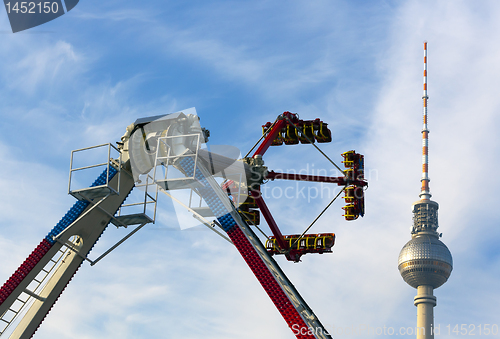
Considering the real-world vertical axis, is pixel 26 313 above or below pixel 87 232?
below

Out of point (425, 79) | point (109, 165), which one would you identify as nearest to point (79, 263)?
point (109, 165)

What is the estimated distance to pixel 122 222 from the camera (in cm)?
2973

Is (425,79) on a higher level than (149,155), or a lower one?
higher

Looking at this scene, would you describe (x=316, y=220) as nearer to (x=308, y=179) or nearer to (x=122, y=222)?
(x=308, y=179)

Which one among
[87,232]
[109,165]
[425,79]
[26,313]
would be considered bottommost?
[26,313]

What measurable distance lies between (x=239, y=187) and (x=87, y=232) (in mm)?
7515

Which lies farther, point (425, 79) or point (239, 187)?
point (425, 79)

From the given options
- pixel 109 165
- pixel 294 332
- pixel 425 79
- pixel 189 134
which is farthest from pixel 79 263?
pixel 425 79

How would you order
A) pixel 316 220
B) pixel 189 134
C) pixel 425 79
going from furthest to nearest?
1. pixel 425 79
2. pixel 316 220
3. pixel 189 134

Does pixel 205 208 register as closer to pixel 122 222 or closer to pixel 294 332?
pixel 122 222

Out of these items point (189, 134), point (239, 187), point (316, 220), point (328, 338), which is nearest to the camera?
point (328, 338)

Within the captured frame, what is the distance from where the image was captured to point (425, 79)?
181750mm

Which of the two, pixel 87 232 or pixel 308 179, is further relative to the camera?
pixel 308 179

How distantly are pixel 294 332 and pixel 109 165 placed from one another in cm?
1117
